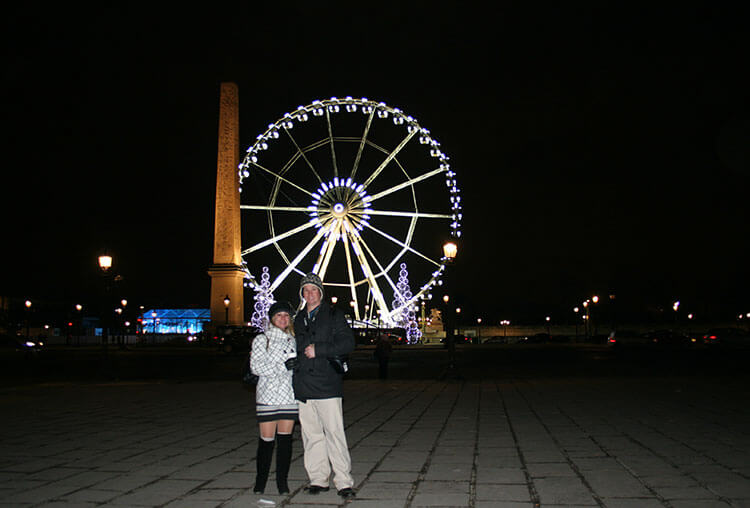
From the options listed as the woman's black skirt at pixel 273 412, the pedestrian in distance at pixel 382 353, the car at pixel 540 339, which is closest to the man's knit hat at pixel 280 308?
the woman's black skirt at pixel 273 412

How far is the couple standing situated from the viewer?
6043 millimetres

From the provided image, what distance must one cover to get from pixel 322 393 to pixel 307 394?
12cm

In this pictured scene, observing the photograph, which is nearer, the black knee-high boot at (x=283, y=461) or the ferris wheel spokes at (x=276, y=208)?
the black knee-high boot at (x=283, y=461)

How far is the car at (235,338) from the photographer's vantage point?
41.1m

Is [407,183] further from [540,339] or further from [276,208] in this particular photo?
[540,339]

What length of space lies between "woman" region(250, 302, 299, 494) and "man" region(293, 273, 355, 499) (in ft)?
0.30

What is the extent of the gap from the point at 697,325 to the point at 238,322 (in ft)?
217

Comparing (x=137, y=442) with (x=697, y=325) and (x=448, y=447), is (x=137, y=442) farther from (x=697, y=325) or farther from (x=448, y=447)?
(x=697, y=325)

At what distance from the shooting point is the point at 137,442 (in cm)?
894

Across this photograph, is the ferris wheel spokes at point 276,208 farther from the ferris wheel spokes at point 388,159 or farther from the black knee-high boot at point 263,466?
the black knee-high boot at point 263,466

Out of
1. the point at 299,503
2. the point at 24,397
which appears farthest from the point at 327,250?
the point at 299,503

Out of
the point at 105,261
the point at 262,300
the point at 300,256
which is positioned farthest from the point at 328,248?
the point at 105,261

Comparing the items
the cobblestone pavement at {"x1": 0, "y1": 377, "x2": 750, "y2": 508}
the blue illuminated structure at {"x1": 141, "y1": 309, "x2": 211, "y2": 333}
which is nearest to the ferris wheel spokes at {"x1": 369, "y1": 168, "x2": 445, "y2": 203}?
the cobblestone pavement at {"x1": 0, "y1": 377, "x2": 750, "y2": 508}

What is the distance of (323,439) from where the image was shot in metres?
6.23
